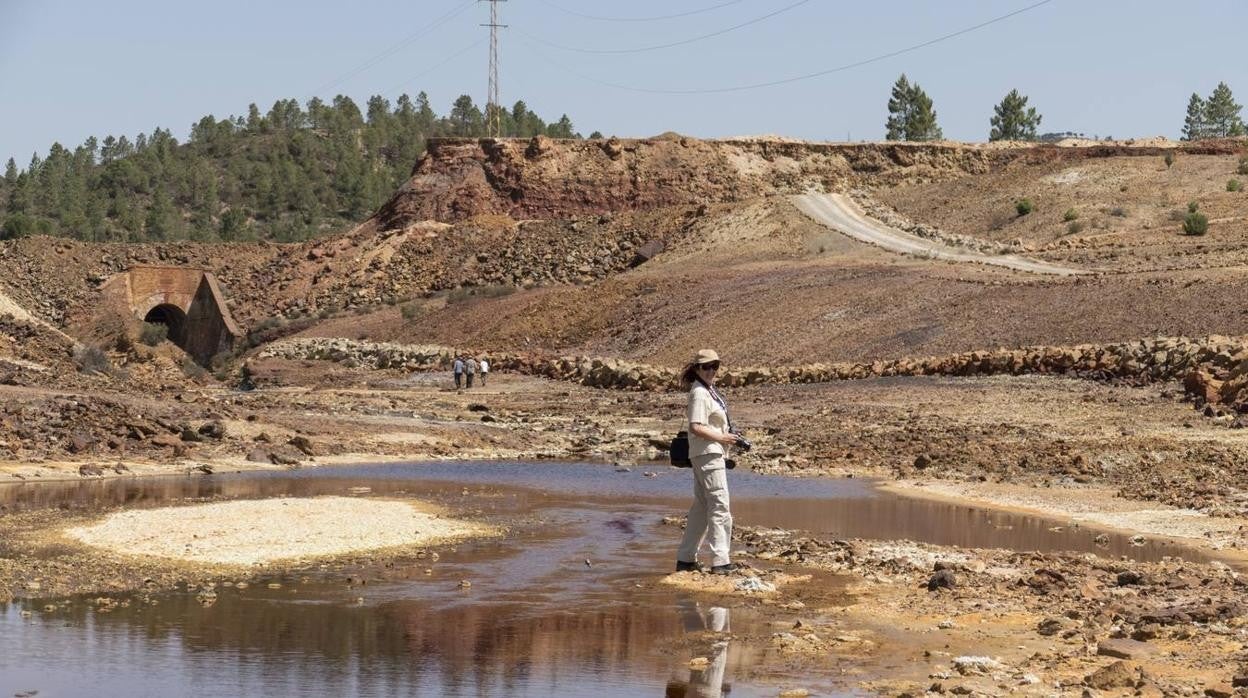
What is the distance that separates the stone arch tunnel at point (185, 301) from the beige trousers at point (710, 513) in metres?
61.2

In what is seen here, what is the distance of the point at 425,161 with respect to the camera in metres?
88.8

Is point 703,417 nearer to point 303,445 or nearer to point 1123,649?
point 1123,649

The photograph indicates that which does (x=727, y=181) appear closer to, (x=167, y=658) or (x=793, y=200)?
(x=793, y=200)

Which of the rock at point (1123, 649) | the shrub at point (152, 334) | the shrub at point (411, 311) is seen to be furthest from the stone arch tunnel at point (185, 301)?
the rock at point (1123, 649)

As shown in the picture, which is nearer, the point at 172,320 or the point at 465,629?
the point at 465,629

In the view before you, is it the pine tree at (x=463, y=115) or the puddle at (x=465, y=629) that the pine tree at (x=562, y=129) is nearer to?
the pine tree at (x=463, y=115)

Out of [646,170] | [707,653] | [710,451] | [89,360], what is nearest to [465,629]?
[707,653]

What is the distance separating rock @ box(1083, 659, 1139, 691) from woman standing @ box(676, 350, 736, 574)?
14.7 ft

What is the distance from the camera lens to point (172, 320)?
7944cm

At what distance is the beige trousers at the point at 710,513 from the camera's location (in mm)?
14109

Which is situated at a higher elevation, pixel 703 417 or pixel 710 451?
pixel 703 417

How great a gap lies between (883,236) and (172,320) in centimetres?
3442

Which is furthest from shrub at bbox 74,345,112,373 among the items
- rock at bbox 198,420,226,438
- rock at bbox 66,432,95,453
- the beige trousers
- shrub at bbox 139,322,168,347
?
the beige trousers

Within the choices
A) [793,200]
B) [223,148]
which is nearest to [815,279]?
[793,200]
